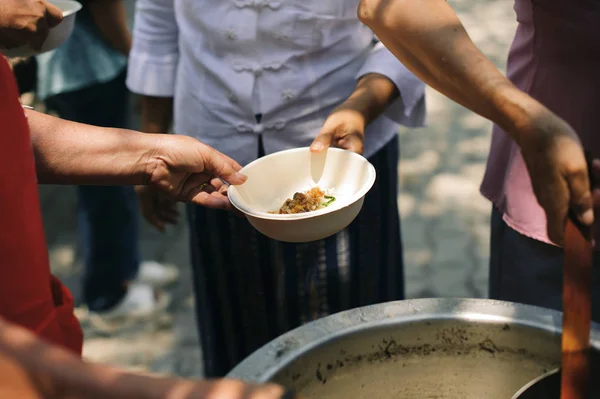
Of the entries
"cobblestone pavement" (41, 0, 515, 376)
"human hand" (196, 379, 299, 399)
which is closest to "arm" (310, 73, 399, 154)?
"human hand" (196, 379, 299, 399)

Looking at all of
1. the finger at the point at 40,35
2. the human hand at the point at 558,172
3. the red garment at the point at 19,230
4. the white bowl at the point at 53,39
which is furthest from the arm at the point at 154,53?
the human hand at the point at 558,172

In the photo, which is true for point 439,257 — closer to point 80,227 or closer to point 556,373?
point 80,227

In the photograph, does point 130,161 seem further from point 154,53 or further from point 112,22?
point 112,22

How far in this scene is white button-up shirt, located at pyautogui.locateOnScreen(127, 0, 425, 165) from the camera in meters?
1.79

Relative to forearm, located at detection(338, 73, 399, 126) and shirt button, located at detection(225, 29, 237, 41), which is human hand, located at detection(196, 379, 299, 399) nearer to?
forearm, located at detection(338, 73, 399, 126)

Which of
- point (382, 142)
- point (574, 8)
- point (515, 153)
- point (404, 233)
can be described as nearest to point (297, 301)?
point (382, 142)

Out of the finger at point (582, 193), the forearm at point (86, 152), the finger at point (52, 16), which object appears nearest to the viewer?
the finger at point (582, 193)

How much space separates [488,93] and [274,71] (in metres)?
0.72

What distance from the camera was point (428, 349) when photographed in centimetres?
129

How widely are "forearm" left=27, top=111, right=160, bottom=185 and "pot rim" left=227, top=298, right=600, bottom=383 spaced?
54cm

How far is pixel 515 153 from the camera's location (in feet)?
5.66

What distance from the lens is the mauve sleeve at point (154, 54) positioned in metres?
2.06

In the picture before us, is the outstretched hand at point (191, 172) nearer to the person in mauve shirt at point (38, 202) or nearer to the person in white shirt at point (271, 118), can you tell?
the person in mauve shirt at point (38, 202)

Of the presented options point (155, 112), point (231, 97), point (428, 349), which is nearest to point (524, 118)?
point (428, 349)
